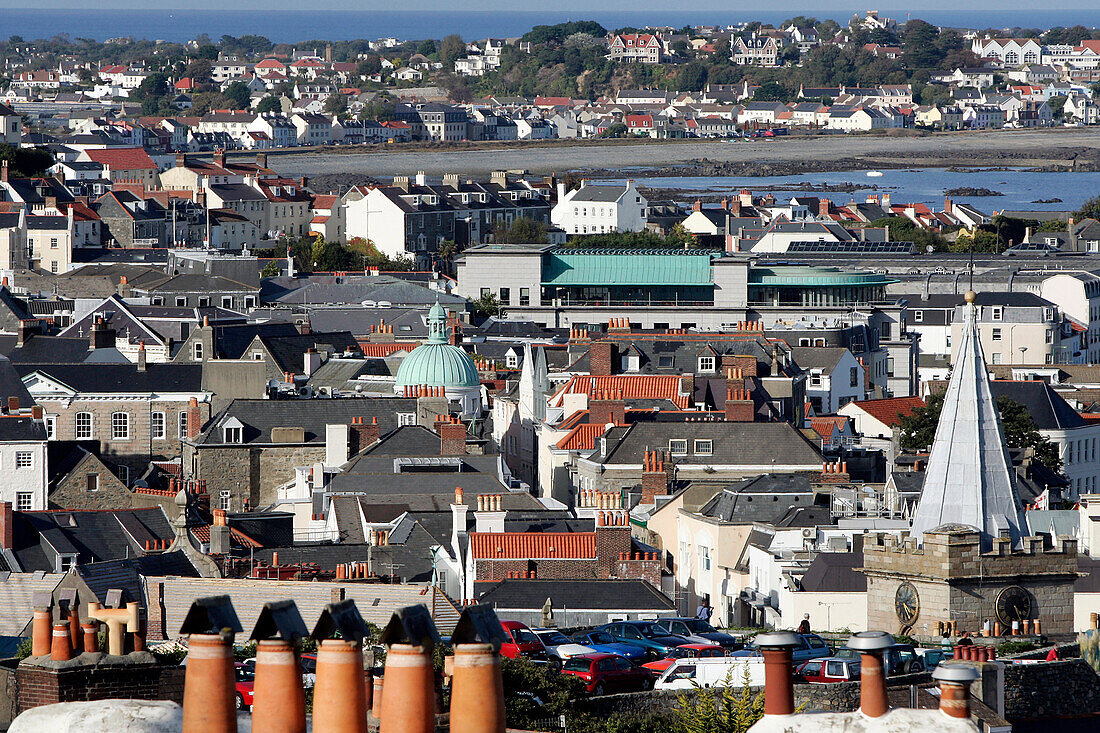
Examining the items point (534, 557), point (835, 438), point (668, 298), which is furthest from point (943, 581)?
point (668, 298)

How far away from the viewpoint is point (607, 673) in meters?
26.9

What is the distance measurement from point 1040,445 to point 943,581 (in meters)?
32.7

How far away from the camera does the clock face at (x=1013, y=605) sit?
27.8 metres

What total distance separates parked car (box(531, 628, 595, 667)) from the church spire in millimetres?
4555

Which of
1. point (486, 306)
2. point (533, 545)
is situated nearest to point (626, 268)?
point (486, 306)

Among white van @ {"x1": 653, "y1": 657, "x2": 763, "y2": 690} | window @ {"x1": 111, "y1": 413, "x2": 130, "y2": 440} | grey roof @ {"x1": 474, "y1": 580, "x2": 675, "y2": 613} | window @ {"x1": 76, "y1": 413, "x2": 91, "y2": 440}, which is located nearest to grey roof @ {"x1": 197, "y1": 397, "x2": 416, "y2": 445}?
window @ {"x1": 111, "y1": 413, "x2": 130, "y2": 440}

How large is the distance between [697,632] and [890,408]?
116ft

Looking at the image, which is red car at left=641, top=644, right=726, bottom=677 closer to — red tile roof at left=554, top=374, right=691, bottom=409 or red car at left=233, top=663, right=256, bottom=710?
red car at left=233, top=663, right=256, bottom=710

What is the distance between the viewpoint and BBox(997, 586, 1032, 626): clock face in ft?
91.1

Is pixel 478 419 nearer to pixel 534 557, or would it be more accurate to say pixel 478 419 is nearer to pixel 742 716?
pixel 534 557

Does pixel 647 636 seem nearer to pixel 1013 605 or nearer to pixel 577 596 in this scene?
pixel 1013 605

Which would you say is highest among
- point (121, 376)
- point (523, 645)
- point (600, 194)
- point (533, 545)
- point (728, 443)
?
point (600, 194)

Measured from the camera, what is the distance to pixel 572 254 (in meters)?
101

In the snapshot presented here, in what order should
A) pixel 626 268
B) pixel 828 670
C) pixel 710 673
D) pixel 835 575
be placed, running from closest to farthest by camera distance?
pixel 828 670
pixel 710 673
pixel 835 575
pixel 626 268
